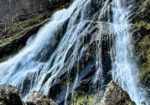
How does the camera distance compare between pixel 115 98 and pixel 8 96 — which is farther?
pixel 115 98

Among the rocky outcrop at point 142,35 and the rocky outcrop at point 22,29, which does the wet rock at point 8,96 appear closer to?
the rocky outcrop at point 142,35

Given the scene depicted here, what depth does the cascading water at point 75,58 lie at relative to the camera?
51.0 ft

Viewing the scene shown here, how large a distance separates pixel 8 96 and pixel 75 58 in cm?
1266

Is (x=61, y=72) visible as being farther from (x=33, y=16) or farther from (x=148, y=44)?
(x=33, y=16)

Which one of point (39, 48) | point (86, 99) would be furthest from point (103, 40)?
point (39, 48)

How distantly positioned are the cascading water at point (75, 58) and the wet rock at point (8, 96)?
10857 mm

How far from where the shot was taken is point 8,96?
Answer: 4.63m

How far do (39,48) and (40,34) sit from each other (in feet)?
12.7

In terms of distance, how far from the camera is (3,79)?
66.3 feet

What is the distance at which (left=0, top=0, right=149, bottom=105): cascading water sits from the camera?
→ 15547mm

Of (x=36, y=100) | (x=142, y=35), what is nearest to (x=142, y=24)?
(x=142, y=35)

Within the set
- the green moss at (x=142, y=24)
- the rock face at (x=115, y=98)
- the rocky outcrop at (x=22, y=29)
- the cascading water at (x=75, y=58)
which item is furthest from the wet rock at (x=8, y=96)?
the rocky outcrop at (x=22, y=29)

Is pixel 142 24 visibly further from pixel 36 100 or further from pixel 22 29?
pixel 22 29

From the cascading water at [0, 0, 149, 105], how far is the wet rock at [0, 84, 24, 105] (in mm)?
10857
